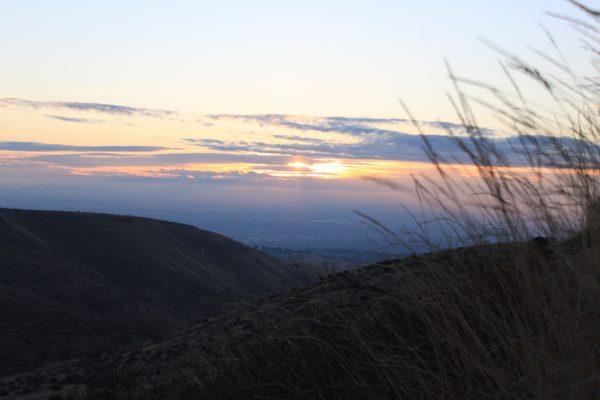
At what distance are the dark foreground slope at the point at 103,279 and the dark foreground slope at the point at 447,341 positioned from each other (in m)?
22.2

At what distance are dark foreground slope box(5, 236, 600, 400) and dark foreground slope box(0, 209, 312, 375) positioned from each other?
22150 millimetres

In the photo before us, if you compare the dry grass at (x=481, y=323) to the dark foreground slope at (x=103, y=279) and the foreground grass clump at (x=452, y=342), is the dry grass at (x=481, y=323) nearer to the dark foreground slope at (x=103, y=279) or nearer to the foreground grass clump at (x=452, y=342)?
the foreground grass clump at (x=452, y=342)

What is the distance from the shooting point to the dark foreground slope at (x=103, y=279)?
34812mm

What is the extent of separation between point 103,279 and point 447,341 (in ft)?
161

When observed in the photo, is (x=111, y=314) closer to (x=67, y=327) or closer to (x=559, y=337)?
(x=67, y=327)

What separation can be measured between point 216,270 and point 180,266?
370 centimetres

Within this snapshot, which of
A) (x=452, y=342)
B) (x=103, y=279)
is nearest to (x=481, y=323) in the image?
(x=452, y=342)

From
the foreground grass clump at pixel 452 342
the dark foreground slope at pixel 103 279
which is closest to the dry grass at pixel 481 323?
the foreground grass clump at pixel 452 342

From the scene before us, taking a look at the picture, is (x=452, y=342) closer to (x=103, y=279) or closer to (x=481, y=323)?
(x=481, y=323)

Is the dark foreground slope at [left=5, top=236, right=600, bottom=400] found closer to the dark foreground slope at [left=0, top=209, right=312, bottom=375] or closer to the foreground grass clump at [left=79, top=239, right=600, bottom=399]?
the foreground grass clump at [left=79, top=239, right=600, bottom=399]

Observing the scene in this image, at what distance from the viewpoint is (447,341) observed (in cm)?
245

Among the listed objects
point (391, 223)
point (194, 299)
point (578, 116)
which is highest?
point (578, 116)

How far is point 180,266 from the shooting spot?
186 feet

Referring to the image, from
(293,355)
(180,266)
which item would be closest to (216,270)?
(180,266)
